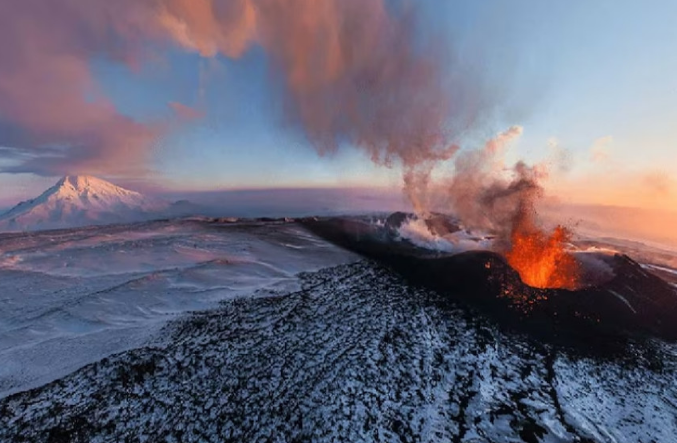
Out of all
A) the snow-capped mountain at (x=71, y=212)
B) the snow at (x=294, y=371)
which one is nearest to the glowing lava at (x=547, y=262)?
the snow at (x=294, y=371)

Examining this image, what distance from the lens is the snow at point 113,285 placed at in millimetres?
14789

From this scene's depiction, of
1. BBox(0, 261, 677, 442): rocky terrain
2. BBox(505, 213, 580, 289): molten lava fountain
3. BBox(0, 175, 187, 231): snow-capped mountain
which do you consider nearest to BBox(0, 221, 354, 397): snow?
BBox(0, 261, 677, 442): rocky terrain

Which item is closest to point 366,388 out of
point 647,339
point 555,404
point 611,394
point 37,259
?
point 555,404

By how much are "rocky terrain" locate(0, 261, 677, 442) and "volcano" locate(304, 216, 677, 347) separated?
1863 millimetres

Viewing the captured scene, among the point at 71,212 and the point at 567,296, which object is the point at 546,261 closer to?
the point at 567,296

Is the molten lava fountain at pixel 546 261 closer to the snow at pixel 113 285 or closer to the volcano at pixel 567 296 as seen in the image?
the volcano at pixel 567 296

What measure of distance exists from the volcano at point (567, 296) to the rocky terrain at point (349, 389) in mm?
1863

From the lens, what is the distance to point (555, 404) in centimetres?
1220

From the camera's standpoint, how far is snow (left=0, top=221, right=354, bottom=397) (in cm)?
1479

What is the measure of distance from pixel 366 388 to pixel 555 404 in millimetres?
7938

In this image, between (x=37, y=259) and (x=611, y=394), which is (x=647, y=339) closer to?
(x=611, y=394)

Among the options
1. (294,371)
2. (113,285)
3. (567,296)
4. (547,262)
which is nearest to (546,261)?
(547,262)

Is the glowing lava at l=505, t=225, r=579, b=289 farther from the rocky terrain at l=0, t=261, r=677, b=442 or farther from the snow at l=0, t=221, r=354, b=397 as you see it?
the snow at l=0, t=221, r=354, b=397

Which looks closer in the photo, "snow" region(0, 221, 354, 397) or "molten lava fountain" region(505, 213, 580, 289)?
"snow" region(0, 221, 354, 397)
